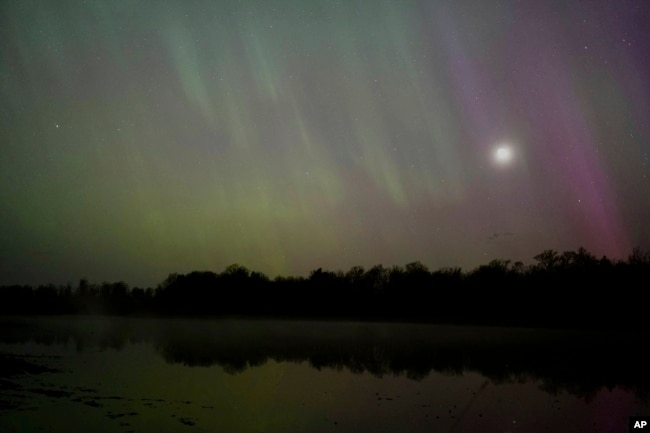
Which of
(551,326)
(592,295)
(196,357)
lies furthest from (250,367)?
(592,295)

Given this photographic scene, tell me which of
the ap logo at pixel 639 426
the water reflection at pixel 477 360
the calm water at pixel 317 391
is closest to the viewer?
the ap logo at pixel 639 426

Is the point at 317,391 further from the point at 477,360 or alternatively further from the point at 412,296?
the point at 412,296

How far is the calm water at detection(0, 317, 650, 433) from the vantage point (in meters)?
13.3

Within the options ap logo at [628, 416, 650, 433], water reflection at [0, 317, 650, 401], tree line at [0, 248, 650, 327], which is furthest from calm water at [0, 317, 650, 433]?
tree line at [0, 248, 650, 327]

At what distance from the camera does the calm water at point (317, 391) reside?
13.3 meters

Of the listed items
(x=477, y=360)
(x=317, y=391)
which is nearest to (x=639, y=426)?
(x=317, y=391)

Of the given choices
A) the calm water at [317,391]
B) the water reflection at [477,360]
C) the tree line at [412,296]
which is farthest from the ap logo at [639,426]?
the tree line at [412,296]

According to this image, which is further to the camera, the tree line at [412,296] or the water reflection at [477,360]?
the tree line at [412,296]

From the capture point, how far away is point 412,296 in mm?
88875

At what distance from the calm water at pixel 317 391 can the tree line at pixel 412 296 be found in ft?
120

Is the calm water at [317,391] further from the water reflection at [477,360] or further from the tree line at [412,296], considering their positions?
the tree line at [412,296]

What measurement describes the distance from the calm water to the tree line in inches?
1442

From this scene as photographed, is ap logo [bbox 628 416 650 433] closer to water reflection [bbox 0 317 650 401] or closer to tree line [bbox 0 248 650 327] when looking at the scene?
water reflection [bbox 0 317 650 401]

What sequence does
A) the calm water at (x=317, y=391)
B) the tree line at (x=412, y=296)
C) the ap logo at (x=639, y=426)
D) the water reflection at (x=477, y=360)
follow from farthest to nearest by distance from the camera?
1. the tree line at (x=412, y=296)
2. the water reflection at (x=477, y=360)
3. the calm water at (x=317, y=391)
4. the ap logo at (x=639, y=426)
